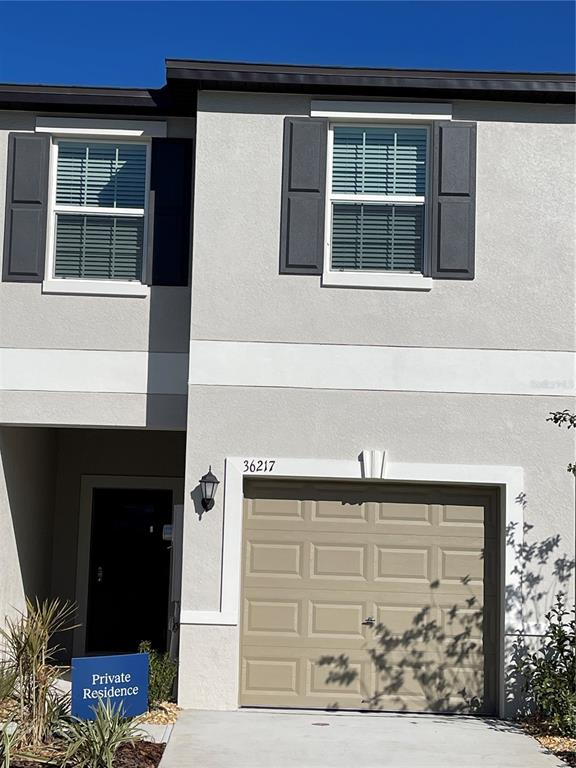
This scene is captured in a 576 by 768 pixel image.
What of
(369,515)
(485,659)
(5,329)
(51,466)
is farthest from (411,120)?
(51,466)

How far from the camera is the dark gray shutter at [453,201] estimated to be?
1104 cm

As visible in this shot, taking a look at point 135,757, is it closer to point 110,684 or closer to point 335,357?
point 110,684

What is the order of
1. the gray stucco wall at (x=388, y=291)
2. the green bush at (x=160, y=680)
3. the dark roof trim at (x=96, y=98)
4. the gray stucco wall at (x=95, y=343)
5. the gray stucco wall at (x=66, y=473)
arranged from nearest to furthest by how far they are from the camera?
the green bush at (x=160, y=680) < the gray stucco wall at (x=388, y=291) < the gray stucco wall at (x=95, y=343) < the dark roof trim at (x=96, y=98) < the gray stucco wall at (x=66, y=473)

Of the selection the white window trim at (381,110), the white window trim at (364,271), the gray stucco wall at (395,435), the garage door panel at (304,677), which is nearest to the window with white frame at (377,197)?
the white window trim at (364,271)

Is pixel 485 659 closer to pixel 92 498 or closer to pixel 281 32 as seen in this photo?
pixel 92 498

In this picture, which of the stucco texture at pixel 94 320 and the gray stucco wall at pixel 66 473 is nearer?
the stucco texture at pixel 94 320

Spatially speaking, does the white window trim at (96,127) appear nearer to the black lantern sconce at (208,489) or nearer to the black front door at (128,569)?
the black lantern sconce at (208,489)

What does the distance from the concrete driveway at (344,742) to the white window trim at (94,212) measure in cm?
445

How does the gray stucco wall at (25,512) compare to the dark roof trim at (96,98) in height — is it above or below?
below

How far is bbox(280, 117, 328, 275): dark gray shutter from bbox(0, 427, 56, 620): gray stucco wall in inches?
151

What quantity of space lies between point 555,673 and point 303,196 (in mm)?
5371

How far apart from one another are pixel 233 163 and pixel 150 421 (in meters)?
2.87

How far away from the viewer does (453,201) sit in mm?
11109

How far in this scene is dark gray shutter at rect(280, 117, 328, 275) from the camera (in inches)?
435
